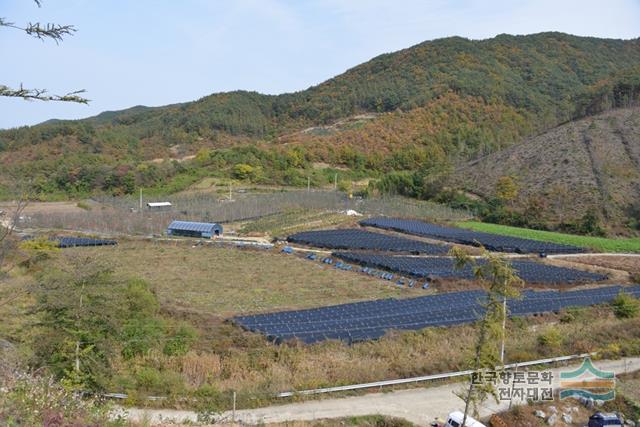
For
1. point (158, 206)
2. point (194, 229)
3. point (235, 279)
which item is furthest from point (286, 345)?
point (158, 206)

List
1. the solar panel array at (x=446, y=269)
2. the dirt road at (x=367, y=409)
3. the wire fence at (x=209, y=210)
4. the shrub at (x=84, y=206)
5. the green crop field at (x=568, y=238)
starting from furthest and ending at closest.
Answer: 1. the shrub at (x=84, y=206)
2. the wire fence at (x=209, y=210)
3. the green crop field at (x=568, y=238)
4. the solar panel array at (x=446, y=269)
5. the dirt road at (x=367, y=409)

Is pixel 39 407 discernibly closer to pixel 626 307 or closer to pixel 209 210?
pixel 626 307

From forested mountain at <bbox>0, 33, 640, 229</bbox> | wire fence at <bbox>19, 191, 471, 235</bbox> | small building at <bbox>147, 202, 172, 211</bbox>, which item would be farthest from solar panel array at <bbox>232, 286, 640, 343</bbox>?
forested mountain at <bbox>0, 33, 640, 229</bbox>

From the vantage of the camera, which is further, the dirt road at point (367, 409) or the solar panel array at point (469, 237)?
the solar panel array at point (469, 237)

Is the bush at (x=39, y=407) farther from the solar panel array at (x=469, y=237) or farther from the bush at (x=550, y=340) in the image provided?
Answer: the solar panel array at (x=469, y=237)

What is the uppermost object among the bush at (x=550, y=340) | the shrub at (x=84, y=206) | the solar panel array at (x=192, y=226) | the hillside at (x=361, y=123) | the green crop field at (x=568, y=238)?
the hillside at (x=361, y=123)

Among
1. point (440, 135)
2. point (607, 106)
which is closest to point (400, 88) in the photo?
point (440, 135)

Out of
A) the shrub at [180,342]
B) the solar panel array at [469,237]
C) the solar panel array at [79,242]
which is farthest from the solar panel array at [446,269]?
the solar panel array at [79,242]
